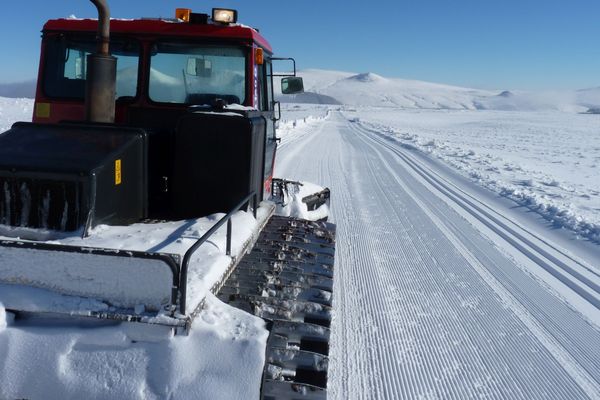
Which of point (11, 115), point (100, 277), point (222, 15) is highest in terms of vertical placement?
point (222, 15)

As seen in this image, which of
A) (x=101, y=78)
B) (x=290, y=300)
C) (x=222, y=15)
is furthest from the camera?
(x=222, y=15)

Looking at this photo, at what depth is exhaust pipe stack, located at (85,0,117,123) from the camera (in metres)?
3.16

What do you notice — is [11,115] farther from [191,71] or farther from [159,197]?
[159,197]

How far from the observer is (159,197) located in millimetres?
3539

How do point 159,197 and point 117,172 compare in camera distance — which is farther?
point 159,197

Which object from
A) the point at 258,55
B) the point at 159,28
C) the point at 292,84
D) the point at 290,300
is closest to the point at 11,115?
the point at 292,84

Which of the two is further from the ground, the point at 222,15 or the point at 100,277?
the point at 222,15

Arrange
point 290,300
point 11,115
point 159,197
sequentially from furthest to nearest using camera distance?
point 11,115, point 159,197, point 290,300

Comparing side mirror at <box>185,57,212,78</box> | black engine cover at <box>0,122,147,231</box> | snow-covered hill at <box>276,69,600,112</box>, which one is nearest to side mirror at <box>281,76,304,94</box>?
side mirror at <box>185,57,212,78</box>

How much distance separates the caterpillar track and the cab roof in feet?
4.81

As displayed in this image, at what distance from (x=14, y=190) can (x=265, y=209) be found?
1.79 m

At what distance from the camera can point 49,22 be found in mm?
3816

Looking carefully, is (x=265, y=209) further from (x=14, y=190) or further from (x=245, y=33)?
(x=14, y=190)

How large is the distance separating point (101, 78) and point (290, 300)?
5.97ft
